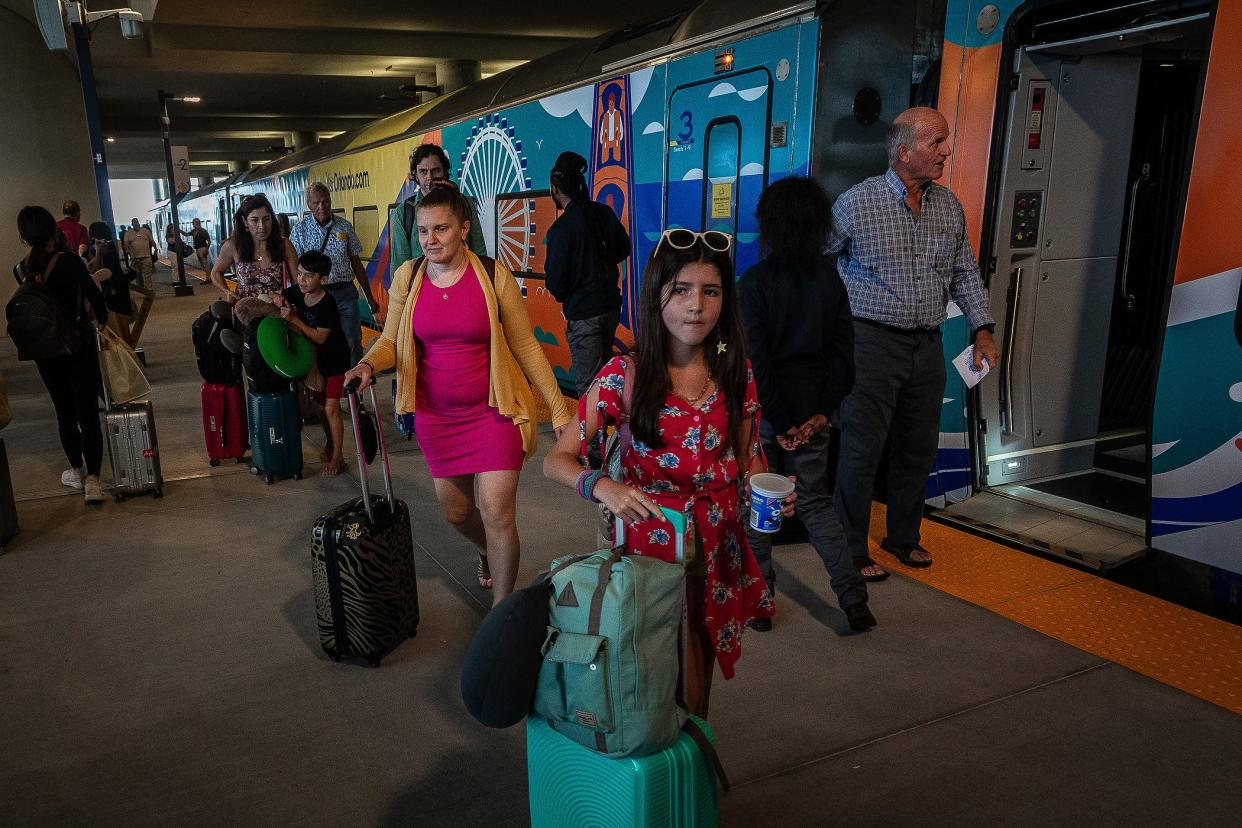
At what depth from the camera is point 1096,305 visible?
16.0 ft

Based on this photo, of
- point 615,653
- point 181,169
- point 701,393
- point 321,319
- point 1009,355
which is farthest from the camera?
point 181,169

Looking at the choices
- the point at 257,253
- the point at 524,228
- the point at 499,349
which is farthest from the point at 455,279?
the point at 524,228

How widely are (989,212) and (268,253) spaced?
4403 mm

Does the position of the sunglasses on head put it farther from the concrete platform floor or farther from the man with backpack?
the concrete platform floor

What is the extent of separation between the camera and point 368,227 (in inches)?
467

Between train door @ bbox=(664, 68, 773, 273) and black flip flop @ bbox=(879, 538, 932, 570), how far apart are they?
5.67 feet

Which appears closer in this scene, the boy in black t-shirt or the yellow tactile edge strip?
the yellow tactile edge strip

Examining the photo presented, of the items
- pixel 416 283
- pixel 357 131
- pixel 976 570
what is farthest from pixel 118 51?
pixel 976 570

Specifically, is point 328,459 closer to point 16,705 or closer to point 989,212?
point 16,705

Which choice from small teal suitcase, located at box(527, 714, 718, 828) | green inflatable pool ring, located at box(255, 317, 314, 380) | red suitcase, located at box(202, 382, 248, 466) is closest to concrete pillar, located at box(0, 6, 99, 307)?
red suitcase, located at box(202, 382, 248, 466)

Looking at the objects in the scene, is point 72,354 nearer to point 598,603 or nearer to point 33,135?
point 598,603

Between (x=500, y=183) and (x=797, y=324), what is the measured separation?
5430 mm

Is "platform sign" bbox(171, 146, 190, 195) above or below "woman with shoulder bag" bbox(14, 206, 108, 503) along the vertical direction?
above

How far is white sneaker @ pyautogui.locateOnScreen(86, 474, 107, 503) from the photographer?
5.32m
